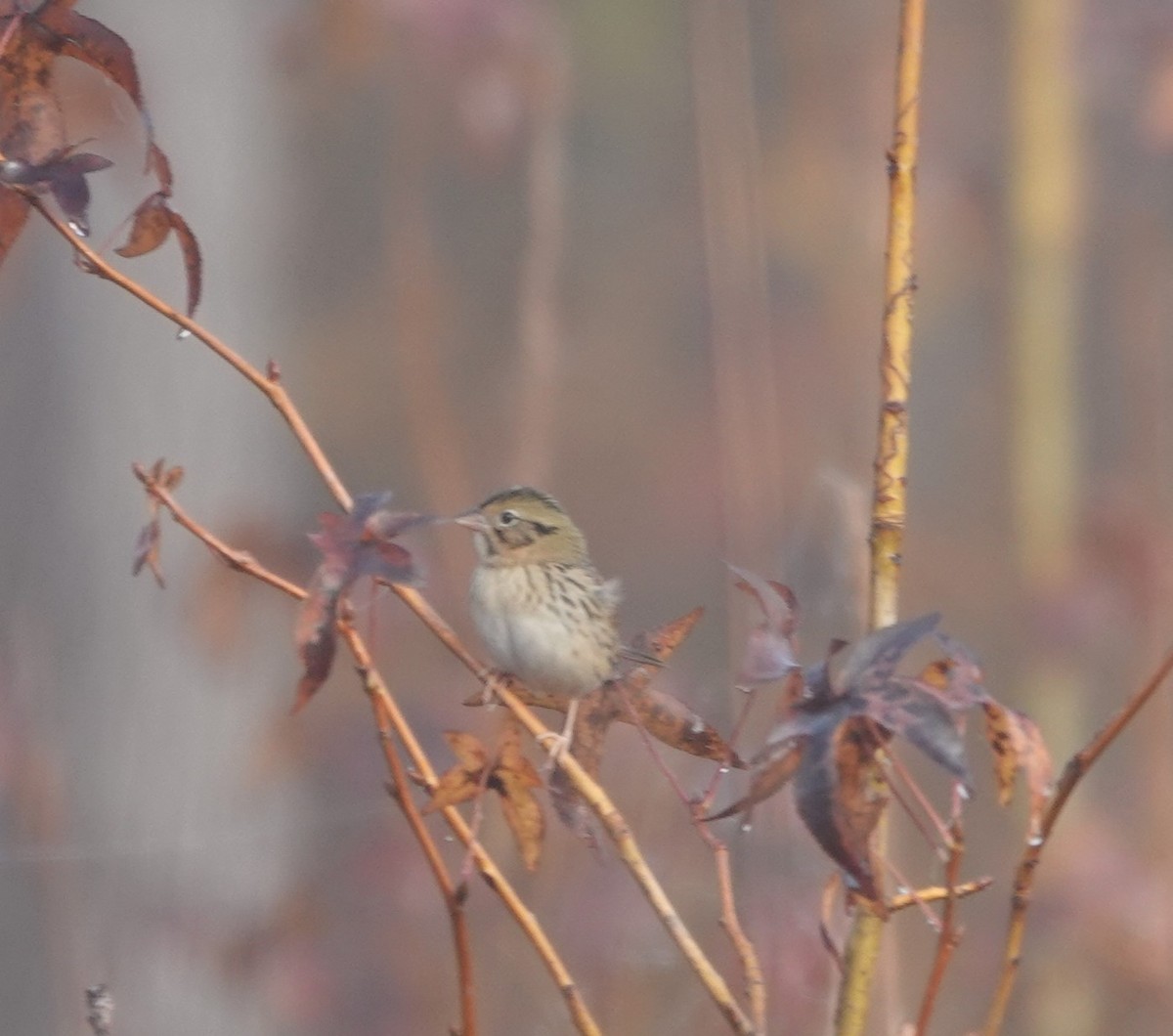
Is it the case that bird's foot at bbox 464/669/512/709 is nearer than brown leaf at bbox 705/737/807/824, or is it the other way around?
brown leaf at bbox 705/737/807/824

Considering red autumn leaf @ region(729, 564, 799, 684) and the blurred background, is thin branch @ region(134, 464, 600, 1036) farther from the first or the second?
the blurred background

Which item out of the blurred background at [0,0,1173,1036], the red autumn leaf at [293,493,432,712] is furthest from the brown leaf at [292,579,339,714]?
the blurred background at [0,0,1173,1036]

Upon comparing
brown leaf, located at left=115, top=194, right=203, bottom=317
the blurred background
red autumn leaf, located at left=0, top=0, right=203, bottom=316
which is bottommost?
the blurred background

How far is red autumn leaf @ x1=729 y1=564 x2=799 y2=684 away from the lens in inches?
24.4

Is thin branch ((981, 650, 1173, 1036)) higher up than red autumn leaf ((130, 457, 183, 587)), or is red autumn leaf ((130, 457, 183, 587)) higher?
red autumn leaf ((130, 457, 183, 587))

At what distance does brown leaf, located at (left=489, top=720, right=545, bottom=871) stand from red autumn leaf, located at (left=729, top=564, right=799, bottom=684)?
0.36ft

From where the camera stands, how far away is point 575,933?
77.3 inches

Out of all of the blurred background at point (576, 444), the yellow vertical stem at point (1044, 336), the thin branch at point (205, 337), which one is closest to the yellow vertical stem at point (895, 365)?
the thin branch at point (205, 337)

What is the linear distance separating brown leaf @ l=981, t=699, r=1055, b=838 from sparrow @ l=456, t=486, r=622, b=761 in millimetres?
330

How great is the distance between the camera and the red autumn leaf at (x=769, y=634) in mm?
620

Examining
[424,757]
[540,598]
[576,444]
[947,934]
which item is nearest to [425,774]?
[424,757]

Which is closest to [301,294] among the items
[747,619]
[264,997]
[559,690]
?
[264,997]

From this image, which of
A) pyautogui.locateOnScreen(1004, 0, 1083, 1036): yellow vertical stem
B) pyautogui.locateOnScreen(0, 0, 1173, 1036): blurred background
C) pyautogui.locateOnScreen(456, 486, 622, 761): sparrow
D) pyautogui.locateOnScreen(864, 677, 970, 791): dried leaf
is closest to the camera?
pyautogui.locateOnScreen(864, 677, 970, 791): dried leaf

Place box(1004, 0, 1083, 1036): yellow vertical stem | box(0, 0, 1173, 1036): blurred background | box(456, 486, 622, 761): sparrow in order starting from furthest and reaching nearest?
box(1004, 0, 1083, 1036): yellow vertical stem → box(0, 0, 1173, 1036): blurred background → box(456, 486, 622, 761): sparrow
